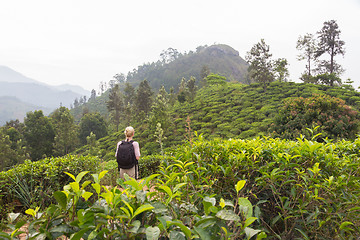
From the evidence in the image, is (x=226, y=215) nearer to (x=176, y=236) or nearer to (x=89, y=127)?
(x=176, y=236)

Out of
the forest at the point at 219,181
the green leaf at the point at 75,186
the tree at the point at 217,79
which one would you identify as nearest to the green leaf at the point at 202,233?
the forest at the point at 219,181

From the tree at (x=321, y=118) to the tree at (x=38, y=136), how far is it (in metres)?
28.4

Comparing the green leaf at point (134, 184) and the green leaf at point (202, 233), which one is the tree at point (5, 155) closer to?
the green leaf at point (134, 184)

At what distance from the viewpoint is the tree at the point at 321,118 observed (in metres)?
6.53

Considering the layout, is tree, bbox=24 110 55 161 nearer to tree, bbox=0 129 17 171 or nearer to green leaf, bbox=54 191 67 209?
tree, bbox=0 129 17 171

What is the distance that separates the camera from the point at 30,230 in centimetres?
83

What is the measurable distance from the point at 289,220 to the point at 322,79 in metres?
30.8

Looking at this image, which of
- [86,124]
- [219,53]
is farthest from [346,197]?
[219,53]

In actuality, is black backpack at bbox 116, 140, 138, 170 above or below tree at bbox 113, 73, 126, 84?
below

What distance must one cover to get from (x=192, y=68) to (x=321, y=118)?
87630 mm

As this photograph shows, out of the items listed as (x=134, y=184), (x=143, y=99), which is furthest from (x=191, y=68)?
(x=134, y=184)

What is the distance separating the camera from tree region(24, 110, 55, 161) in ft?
82.8

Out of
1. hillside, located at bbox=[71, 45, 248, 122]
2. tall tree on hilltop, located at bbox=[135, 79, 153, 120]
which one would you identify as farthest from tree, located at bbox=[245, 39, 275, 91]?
hillside, located at bbox=[71, 45, 248, 122]

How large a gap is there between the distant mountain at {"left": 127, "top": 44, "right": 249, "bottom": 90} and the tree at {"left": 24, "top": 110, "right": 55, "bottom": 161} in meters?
56.1
